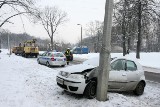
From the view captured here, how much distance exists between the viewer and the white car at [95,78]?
8562mm

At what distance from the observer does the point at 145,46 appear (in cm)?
10656

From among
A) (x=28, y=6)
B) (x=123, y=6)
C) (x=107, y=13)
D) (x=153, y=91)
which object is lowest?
(x=153, y=91)

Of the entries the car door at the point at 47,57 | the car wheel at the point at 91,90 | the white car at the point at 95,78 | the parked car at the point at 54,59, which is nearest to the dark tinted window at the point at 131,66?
the white car at the point at 95,78

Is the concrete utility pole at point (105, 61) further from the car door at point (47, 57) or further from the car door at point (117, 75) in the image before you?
the car door at point (47, 57)

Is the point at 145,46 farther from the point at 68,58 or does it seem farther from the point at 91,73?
the point at 91,73

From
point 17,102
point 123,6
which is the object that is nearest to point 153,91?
point 17,102

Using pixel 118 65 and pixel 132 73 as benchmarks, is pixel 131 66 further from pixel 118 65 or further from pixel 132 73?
pixel 118 65

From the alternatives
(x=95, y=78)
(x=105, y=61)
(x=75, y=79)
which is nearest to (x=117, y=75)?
(x=95, y=78)

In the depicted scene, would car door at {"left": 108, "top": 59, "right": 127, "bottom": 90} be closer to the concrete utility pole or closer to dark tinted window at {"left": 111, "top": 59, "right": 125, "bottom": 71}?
dark tinted window at {"left": 111, "top": 59, "right": 125, "bottom": 71}

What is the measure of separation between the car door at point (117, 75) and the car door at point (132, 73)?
24cm

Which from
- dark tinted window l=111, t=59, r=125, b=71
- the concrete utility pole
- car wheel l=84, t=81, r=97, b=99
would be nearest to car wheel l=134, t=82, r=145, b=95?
dark tinted window l=111, t=59, r=125, b=71

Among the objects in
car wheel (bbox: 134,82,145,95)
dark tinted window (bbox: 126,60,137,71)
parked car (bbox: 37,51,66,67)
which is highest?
dark tinted window (bbox: 126,60,137,71)

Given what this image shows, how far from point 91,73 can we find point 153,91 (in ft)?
12.7

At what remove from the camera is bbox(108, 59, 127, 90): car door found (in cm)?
934
